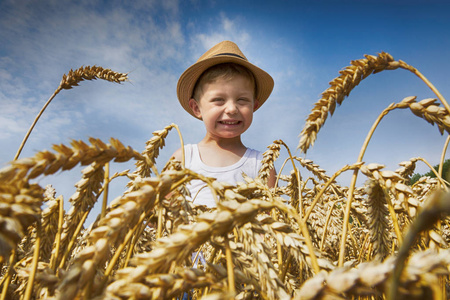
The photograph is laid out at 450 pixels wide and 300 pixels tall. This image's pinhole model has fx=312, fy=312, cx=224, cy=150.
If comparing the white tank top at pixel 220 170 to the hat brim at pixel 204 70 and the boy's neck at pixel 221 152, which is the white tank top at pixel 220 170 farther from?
the hat brim at pixel 204 70

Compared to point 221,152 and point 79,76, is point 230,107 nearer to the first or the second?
point 221,152

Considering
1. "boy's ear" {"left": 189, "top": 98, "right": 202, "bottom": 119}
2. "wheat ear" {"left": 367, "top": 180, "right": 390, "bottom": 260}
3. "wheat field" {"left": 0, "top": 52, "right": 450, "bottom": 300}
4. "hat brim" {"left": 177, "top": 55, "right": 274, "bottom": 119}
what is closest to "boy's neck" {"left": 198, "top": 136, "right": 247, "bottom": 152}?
"boy's ear" {"left": 189, "top": 98, "right": 202, "bottom": 119}

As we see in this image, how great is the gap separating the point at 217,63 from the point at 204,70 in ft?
0.59

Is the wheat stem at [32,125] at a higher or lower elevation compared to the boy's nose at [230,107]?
lower

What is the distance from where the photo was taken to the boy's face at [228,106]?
3.08 meters

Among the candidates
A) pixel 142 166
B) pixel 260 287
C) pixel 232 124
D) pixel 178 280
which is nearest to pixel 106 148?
Result: pixel 178 280

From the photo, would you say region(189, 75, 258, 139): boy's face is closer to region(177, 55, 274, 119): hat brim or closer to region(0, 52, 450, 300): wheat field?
region(177, 55, 274, 119): hat brim

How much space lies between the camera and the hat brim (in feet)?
10.7

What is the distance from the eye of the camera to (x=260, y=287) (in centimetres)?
74

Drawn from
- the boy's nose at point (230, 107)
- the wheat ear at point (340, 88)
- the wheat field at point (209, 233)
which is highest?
the boy's nose at point (230, 107)

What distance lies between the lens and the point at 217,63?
3.35 metres

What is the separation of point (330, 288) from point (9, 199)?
1.89ft

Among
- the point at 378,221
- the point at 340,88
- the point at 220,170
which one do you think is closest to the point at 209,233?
the point at 340,88

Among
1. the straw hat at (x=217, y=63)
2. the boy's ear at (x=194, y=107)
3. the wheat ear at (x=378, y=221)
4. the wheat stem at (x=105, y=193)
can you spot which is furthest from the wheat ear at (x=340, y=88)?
the boy's ear at (x=194, y=107)
